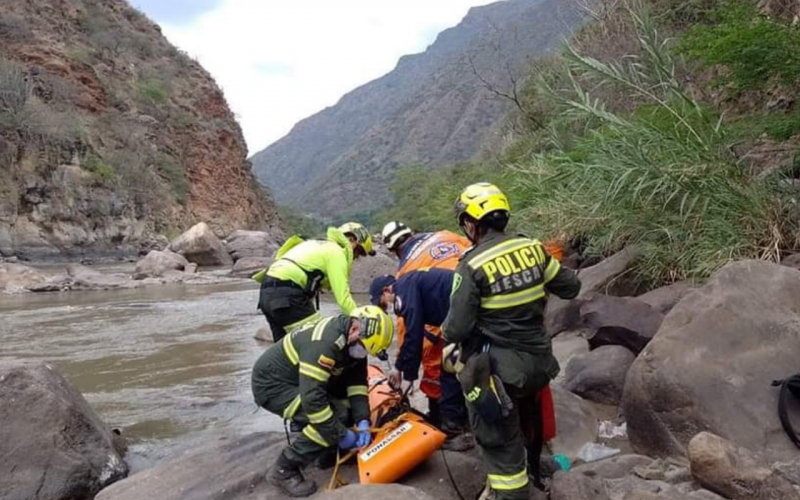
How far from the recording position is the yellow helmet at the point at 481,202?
3996 millimetres

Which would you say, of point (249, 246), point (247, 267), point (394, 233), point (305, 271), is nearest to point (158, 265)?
point (247, 267)

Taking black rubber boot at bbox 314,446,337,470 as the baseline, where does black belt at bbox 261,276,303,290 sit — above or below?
above

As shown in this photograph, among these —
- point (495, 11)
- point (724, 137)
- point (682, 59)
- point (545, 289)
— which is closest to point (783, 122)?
point (724, 137)

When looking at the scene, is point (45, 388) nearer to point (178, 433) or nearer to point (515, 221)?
point (178, 433)

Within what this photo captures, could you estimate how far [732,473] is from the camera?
3.66m

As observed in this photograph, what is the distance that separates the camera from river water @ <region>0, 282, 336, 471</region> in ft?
23.6

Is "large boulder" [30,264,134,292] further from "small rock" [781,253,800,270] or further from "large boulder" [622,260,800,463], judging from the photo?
"large boulder" [622,260,800,463]

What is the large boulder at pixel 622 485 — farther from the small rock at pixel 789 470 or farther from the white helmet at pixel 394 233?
the white helmet at pixel 394 233

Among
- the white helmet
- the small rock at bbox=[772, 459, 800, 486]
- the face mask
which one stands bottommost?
the small rock at bbox=[772, 459, 800, 486]

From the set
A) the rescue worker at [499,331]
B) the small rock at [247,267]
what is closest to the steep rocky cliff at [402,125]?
the small rock at [247,267]

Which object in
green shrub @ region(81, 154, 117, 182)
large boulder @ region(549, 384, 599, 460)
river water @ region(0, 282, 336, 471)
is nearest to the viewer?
large boulder @ region(549, 384, 599, 460)

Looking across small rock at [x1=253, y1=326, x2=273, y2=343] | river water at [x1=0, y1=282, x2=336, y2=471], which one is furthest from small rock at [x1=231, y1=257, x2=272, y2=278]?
small rock at [x1=253, y1=326, x2=273, y2=343]

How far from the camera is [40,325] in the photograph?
13.8 meters

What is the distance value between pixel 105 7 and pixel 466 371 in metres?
49.9
